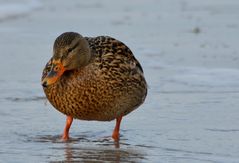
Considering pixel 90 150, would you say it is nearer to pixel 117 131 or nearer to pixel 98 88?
pixel 98 88

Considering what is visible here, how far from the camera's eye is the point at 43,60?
1178 cm

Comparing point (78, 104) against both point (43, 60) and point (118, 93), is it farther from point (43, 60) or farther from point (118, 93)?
point (43, 60)

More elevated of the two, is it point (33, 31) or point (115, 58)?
point (115, 58)

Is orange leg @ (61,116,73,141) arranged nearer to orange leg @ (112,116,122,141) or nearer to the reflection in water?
the reflection in water

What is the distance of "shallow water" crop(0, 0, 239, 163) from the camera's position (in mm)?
7332

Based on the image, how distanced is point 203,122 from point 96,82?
1315 millimetres

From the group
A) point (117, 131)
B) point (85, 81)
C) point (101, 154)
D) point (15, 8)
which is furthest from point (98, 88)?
point (15, 8)

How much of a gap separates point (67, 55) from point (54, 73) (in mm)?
226

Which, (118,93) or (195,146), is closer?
(195,146)

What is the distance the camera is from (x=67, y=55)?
756 centimetres

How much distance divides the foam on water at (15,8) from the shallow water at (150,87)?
0.46 feet

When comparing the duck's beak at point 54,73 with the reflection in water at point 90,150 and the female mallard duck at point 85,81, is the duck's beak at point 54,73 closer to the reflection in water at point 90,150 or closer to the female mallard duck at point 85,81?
the female mallard duck at point 85,81

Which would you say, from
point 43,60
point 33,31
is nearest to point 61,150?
point 43,60

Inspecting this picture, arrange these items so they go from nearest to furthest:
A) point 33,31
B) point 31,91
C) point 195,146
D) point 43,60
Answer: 1. point 195,146
2. point 31,91
3. point 43,60
4. point 33,31
